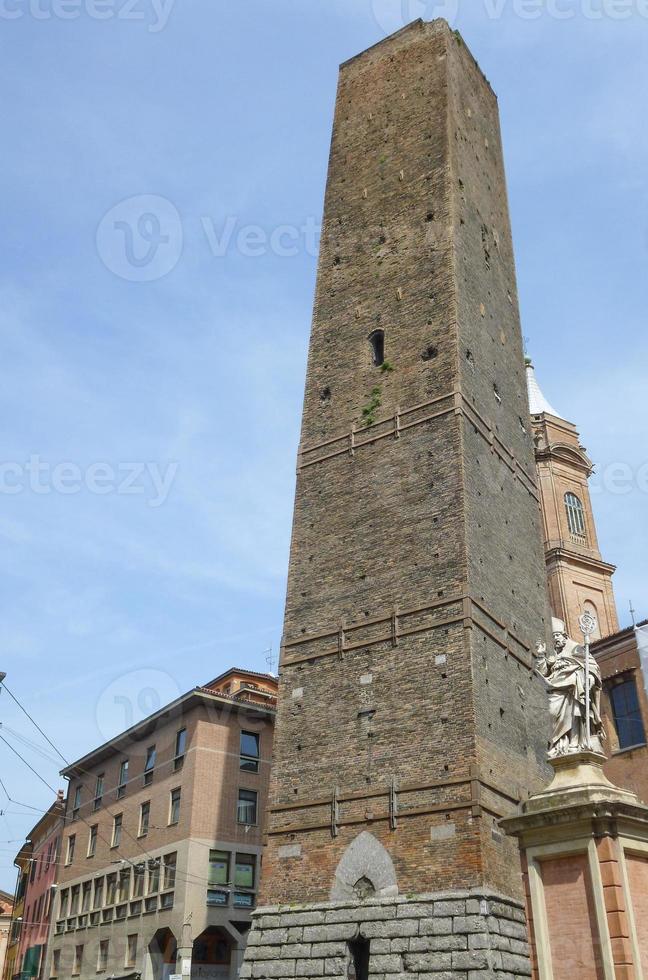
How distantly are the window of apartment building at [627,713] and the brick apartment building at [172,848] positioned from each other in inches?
435

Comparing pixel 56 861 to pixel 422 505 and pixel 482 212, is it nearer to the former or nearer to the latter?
pixel 422 505

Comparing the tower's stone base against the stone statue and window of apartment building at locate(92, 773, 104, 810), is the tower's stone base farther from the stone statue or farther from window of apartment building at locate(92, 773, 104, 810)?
window of apartment building at locate(92, 773, 104, 810)

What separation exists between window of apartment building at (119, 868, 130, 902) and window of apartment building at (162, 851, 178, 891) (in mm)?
2850

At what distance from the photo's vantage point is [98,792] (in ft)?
120

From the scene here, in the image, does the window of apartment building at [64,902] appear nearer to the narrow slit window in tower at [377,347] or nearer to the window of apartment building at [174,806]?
the window of apartment building at [174,806]

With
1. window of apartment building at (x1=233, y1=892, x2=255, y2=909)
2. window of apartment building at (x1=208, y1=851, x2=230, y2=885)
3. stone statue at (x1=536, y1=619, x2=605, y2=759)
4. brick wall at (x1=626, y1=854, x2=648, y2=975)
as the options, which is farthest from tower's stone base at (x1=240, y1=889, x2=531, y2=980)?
window of apartment building at (x1=233, y1=892, x2=255, y2=909)

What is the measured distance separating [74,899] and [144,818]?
6.03 metres

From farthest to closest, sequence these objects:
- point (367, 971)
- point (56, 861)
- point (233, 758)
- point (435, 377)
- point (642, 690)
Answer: point (56, 861), point (233, 758), point (642, 690), point (435, 377), point (367, 971)

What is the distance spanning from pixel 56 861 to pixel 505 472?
26.7 meters

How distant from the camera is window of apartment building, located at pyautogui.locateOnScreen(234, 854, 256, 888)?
95.7 ft

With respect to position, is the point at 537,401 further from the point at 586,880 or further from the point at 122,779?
the point at 586,880

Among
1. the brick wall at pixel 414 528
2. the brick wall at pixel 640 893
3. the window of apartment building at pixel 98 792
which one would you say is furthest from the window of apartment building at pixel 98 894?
the brick wall at pixel 640 893

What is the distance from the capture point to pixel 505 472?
23.6 meters

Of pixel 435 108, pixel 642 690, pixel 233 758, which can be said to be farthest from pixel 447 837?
pixel 435 108
